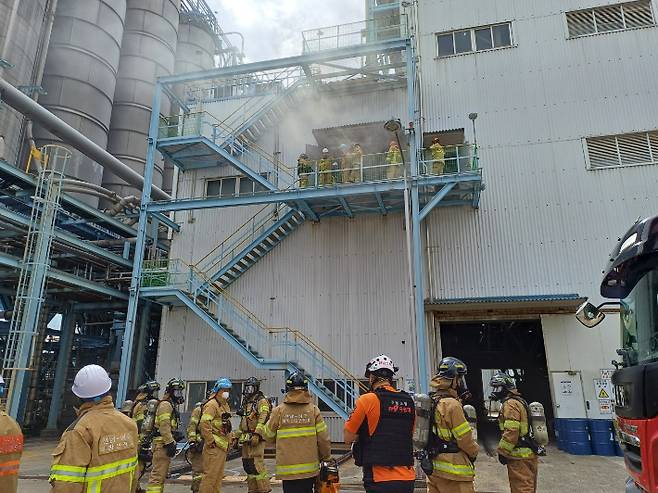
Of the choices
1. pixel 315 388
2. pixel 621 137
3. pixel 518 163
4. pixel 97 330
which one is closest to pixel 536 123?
pixel 518 163

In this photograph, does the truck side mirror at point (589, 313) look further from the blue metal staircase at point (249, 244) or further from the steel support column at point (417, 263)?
the blue metal staircase at point (249, 244)

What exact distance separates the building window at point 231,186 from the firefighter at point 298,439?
38.6 feet

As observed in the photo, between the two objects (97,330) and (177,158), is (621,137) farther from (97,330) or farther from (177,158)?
(97,330)

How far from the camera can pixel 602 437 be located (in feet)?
37.9

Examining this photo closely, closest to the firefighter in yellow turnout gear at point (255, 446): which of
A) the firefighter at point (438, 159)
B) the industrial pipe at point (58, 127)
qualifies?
the firefighter at point (438, 159)

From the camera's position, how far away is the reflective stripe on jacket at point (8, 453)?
12.7 ft

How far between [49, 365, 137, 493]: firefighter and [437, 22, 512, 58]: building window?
15.8 meters

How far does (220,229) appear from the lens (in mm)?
16062

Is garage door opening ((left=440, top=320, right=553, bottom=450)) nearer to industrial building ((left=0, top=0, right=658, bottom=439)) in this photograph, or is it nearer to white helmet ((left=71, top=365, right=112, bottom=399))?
industrial building ((left=0, top=0, right=658, bottom=439))

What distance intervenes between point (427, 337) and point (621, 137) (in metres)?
8.64

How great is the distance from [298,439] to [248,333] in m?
9.80

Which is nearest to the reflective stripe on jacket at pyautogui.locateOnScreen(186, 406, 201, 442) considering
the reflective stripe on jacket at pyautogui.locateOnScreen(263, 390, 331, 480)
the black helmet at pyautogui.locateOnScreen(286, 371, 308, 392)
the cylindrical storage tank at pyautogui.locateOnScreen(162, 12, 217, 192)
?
the reflective stripe on jacket at pyautogui.locateOnScreen(263, 390, 331, 480)

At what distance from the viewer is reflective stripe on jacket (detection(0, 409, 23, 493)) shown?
3.87 meters

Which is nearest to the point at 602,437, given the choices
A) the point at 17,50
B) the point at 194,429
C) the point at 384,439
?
the point at 384,439
